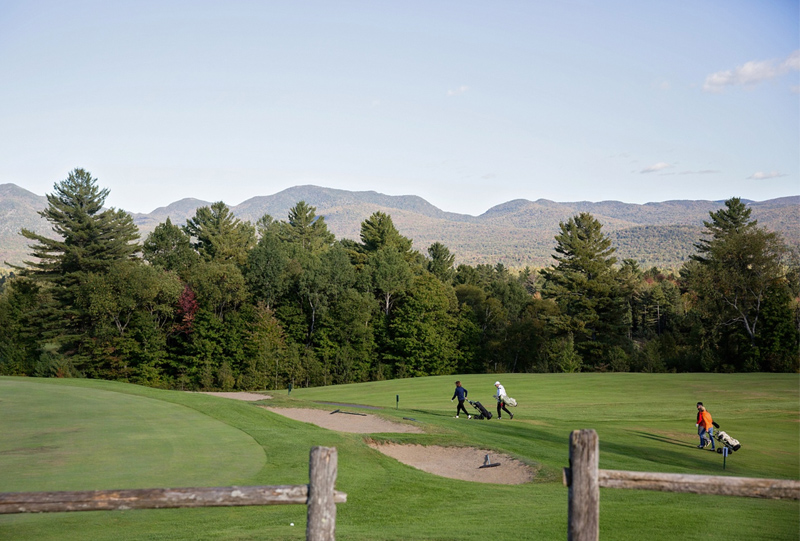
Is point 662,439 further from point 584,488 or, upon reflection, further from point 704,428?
point 584,488

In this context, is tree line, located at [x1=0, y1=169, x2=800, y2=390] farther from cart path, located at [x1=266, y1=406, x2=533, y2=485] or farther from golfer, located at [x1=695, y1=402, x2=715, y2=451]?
cart path, located at [x1=266, y1=406, x2=533, y2=485]

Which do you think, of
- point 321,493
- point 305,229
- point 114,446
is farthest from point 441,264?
point 321,493

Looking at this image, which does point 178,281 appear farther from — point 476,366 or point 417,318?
point 476,366

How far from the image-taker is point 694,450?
2048 centimetres

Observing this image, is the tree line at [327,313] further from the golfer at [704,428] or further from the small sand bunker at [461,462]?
the small sand bunker at [461,462]

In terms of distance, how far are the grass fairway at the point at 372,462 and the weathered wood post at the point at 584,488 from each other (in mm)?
3405

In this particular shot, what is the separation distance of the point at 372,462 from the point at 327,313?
2109 inches

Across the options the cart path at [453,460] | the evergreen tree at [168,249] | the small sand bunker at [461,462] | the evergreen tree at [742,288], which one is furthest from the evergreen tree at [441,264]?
the small sand bunker at [461,462]

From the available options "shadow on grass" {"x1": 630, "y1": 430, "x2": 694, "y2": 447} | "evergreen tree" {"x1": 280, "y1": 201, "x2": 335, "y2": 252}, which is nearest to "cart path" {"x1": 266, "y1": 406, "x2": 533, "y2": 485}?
"shadow on grass" {"x1": 630, "y1": 430, "x2": 694, "y2": 447}

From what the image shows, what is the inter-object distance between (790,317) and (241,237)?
65.9 metres

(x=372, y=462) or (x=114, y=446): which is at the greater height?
(x=114, y=446)

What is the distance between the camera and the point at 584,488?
19.3 ft

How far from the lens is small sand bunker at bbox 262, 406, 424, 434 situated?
22.3m

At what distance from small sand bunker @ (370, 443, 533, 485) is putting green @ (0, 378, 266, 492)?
4672 millimetres
